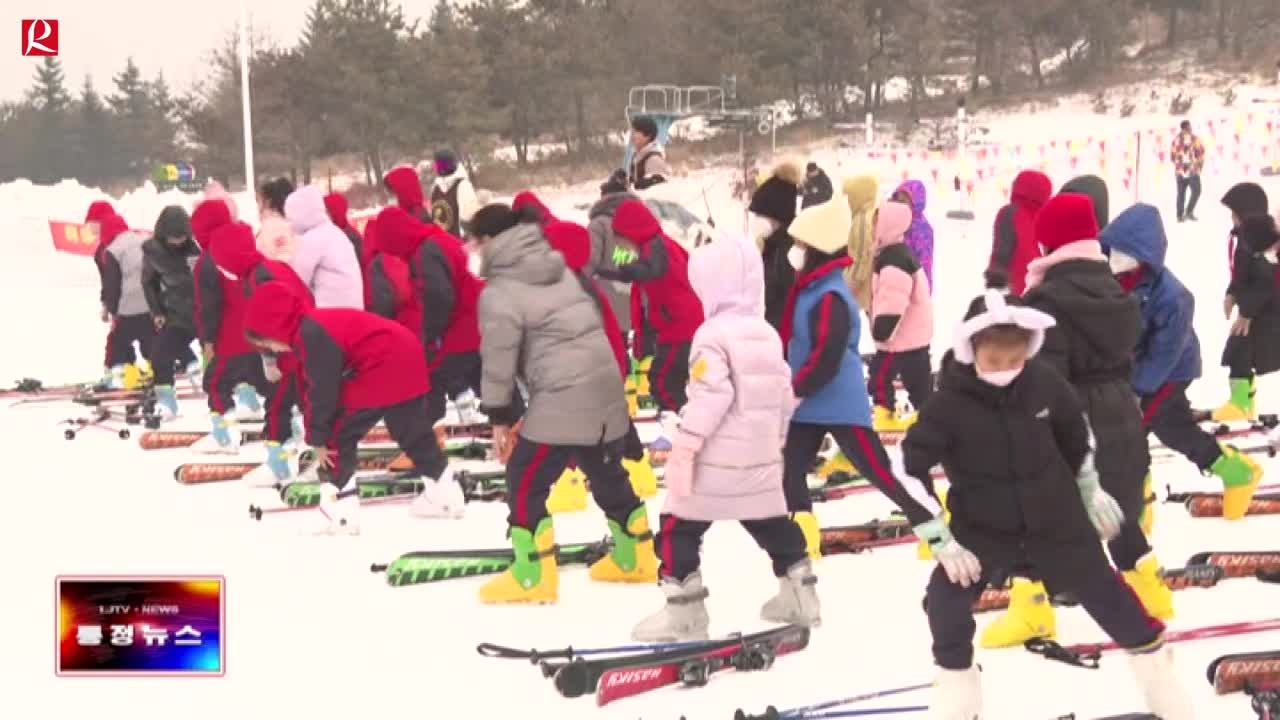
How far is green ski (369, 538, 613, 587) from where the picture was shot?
6.31 metres

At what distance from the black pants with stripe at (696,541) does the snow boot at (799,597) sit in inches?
1.5

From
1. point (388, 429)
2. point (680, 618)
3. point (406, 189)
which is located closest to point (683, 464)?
point (680, 618)

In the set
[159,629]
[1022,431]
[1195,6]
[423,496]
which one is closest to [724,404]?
[1022,431]

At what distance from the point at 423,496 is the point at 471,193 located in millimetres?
3851

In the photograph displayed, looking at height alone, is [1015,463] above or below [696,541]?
above

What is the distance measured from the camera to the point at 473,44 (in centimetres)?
3014

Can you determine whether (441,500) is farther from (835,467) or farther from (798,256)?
(798,256)

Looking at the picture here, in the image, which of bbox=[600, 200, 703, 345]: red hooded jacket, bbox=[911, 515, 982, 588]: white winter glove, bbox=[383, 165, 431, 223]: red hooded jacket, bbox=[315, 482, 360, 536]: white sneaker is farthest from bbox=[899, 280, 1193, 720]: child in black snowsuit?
bbox=[383, 165, 431, 223]: red hooded jacket

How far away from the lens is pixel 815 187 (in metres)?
12.7

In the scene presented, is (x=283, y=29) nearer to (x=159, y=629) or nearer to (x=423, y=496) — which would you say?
(x=423, y=496)

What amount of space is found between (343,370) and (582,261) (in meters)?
1.19

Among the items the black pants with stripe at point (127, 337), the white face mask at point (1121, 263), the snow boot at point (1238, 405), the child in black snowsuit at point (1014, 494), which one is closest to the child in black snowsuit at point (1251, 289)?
the snow boot at point (1238, 405)

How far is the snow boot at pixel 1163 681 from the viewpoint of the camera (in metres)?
4.27

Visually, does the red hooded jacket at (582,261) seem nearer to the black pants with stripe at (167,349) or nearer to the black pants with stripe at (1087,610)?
the black pants with stripe at (1087,610)
